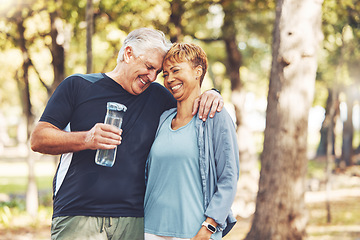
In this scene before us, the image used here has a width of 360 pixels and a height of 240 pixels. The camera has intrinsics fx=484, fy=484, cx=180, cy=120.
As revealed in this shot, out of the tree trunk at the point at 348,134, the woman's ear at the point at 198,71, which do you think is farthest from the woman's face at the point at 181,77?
the tree trunk at the point at 348,134

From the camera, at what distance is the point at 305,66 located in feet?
22.7

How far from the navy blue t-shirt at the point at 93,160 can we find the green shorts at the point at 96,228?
37 mm

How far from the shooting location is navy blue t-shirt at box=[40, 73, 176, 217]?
2914 millimetres

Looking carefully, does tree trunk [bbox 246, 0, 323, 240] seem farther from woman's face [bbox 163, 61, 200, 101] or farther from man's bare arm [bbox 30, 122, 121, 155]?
man's bare arm [bbox 30, 122, 121, 155]

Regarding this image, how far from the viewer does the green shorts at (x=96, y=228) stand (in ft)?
9.50

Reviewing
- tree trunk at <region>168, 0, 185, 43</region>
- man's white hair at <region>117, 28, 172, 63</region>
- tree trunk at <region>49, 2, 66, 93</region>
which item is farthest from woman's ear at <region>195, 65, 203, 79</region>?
tree trunk at <region>168, 0, 185, 43</region>

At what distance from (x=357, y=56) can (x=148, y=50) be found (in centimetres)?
1882

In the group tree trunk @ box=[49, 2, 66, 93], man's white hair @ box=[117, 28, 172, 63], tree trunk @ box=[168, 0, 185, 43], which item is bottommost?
man's white hair @ box=[117, 28, 172, 63]

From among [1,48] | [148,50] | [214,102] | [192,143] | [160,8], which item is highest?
[160,8]

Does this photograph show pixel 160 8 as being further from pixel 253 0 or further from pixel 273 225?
pixel 273 225

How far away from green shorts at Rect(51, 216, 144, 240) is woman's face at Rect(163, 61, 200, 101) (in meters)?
0.84

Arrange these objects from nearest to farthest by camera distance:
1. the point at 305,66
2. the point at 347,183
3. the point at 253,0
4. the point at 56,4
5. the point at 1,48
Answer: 1. the point at 305,66
2. the point at 56,4
3. the point at 1,48
4. the point at 253,0
5. the point at 347,183

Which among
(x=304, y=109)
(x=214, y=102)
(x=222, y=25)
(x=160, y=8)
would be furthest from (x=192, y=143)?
A: (x=222, y=25)

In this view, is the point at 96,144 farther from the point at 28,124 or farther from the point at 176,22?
the point at 176,22
